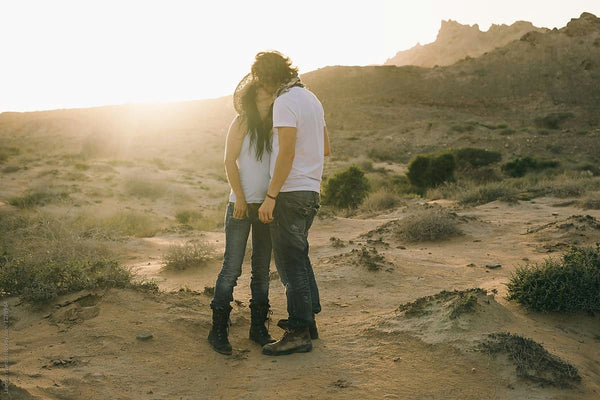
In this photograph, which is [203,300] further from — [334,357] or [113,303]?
[334,357]

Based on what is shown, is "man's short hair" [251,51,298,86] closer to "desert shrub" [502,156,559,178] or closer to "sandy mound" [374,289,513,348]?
"sandy mound" [374,289,513,348]

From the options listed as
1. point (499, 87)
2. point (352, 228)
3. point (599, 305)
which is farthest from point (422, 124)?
point (599, 305)

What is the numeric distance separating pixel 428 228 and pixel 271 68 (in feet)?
18.8

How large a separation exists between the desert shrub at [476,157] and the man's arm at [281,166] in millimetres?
18495

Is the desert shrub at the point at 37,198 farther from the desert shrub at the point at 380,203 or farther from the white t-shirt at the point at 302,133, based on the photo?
the white t-shirt at the point at 302,133

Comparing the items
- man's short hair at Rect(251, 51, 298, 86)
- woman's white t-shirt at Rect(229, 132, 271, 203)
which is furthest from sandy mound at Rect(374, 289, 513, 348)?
man's short hair at Rect(251, 51, 298, 86)

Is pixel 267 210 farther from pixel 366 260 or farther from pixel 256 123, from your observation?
pixel 366 260

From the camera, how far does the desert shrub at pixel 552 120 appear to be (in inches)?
1457

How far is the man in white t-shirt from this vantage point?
10.0 feet

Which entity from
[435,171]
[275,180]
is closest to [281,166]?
[275,180]

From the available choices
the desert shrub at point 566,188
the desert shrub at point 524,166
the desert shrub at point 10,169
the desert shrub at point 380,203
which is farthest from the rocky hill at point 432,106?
the desert shrub at point 566,188

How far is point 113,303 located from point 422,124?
3375 cm

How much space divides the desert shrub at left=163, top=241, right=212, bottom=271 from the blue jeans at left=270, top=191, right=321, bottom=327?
404 cm

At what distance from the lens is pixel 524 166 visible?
739 inches
